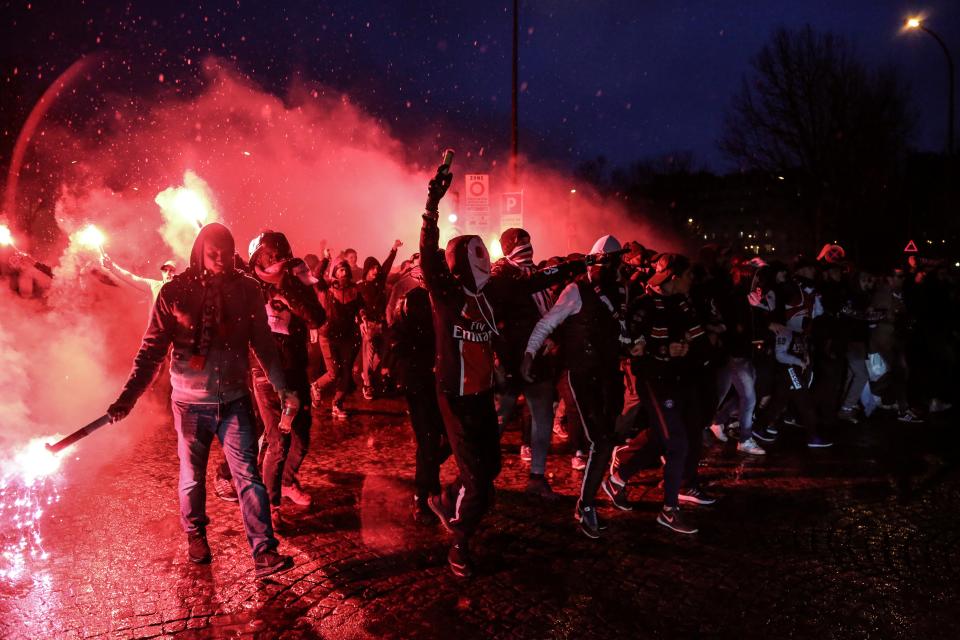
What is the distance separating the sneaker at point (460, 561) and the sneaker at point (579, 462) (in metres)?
2.77

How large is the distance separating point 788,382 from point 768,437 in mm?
733

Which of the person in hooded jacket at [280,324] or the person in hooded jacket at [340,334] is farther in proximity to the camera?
the person in hooded jacket at [340,334]

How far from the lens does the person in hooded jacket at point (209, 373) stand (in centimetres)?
449

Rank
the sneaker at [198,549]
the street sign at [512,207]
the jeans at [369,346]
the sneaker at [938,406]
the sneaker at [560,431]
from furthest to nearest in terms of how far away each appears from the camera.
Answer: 1. the street sign at [512,207]
2. the sneaker at [938,406]
3. the jeans at [369,346]
4. the sneaker at [560,431]
5. the sneaker at [198,549]

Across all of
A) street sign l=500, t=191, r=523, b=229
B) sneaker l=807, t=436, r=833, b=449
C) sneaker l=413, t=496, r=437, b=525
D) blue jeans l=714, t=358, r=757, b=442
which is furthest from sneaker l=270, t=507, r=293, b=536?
street sign l=500, t=191, r=523, b=229

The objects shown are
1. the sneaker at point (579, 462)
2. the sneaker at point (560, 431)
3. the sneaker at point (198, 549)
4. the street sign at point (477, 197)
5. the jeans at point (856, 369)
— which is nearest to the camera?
the sneaker at point (198, 549)

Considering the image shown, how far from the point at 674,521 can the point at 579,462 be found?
6.09ft

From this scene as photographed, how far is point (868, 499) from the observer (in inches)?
253

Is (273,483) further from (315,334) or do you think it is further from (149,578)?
(315,334)

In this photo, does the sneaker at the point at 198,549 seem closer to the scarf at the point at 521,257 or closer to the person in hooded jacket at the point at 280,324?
the person in hooded jacket at the point at 280,324

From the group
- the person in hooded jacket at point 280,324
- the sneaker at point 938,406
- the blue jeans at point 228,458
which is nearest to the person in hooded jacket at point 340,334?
the person in hooded jacket at point 280,324

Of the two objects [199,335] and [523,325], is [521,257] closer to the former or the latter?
[523,325]

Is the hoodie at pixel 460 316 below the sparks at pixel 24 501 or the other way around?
the other way around

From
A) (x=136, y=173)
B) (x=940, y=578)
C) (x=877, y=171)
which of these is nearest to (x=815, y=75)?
(x=877, y=171)
